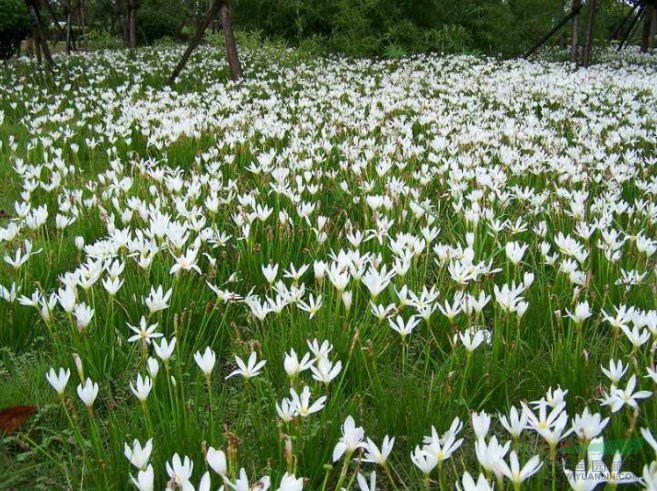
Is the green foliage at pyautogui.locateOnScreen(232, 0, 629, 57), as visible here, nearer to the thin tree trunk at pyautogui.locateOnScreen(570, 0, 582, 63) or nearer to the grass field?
the thin tree trunk at pyautogui.locateOnScreen(570, 0, 582, 63)

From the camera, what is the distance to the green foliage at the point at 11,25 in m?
15.3

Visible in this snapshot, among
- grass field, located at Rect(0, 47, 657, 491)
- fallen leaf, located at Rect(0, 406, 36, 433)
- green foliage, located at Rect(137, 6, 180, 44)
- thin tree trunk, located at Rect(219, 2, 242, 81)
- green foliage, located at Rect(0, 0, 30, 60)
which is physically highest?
green foliage, located at Rect(137, 6, 180, 44)

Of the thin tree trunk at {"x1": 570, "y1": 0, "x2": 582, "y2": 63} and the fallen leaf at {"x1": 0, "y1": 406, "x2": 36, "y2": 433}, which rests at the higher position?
the thin tree trunk at {"x1": 570, "y1": 0, "x2": 582, "y2": 63}

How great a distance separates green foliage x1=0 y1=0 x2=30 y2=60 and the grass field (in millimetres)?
11036

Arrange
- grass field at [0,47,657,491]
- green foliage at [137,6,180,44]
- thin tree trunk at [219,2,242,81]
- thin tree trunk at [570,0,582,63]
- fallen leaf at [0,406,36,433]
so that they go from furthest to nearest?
green foliage at [137,6,180,44]
thin tree trunk at [570,0,582,63]
thin tree trunk at [219,2,242,81]
fallen leaf at [0,406,36,433]
grass field at [0,47,657,491]

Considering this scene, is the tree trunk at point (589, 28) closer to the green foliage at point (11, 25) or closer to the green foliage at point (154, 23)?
the green foliage at point (11, 25)

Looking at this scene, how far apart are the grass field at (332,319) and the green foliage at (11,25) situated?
11036 mm

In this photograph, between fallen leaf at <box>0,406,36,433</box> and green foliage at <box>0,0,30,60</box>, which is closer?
fallen leaf at <box>0,406,36,433</box>

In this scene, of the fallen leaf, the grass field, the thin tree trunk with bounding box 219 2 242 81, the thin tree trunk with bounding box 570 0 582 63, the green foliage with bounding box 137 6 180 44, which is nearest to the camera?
the grass field

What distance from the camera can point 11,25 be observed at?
15.6m

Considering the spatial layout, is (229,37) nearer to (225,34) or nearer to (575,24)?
(225,34)

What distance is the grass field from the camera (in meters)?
1.67

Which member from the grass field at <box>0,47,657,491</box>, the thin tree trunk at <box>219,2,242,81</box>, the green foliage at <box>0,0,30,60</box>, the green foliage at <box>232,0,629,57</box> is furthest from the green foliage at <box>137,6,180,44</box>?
the grass field at <box>0,47,657,491</box>

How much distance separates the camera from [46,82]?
1038 centimetres
